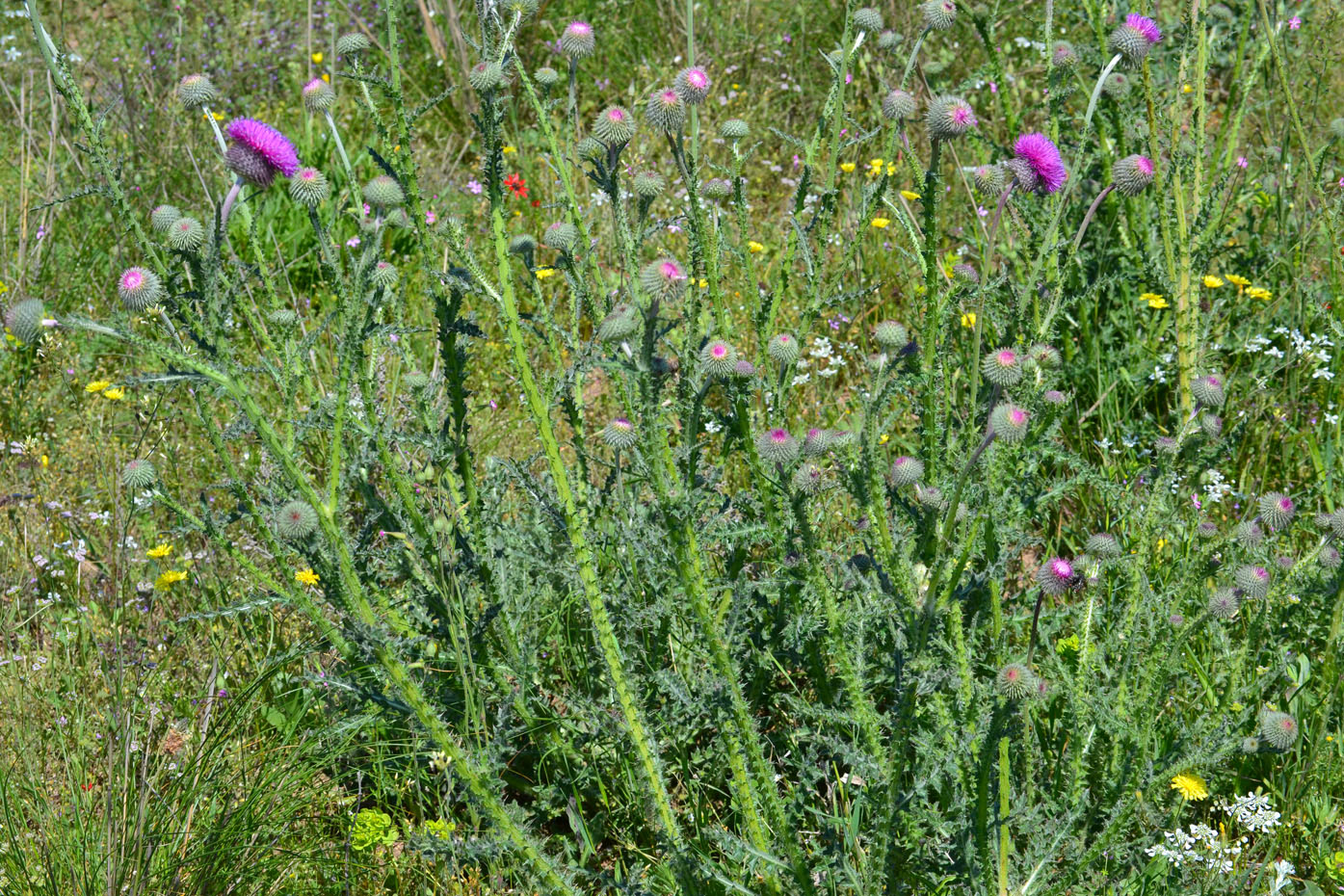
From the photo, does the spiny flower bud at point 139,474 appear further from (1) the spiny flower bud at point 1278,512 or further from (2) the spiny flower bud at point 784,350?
(1) the spiny flower bud at point 1278,512

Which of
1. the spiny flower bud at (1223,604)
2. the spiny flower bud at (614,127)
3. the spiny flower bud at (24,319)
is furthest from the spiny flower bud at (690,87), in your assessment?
the spiny flower bud at (1223,604)

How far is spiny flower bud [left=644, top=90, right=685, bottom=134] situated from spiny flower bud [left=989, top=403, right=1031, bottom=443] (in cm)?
90

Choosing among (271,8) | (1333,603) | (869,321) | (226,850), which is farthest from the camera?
(271,8)

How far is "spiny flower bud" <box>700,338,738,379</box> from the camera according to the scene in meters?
1.84

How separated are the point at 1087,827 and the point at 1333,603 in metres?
0.84

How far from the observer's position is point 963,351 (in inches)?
143

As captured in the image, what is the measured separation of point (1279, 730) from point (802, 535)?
1081 millimetres

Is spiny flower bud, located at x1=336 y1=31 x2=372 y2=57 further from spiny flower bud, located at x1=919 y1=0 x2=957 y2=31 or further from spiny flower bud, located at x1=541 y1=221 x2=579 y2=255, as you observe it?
spiny flower bud, located at x1=919 y1=0 x2=957 y2=31

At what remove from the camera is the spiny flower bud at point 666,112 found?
88.0 inches

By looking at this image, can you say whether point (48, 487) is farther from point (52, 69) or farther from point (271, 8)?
point (271, 8)

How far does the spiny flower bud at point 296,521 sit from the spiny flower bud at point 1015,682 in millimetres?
1143

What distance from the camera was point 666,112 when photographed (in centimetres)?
224

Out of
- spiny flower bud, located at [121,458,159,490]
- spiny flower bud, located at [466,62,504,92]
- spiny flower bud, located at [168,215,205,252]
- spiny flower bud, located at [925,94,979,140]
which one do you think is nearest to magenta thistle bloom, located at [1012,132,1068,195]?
spiny flower bud, located at [925,94,979,140]

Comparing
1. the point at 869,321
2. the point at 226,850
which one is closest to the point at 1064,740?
the point at 226,850
